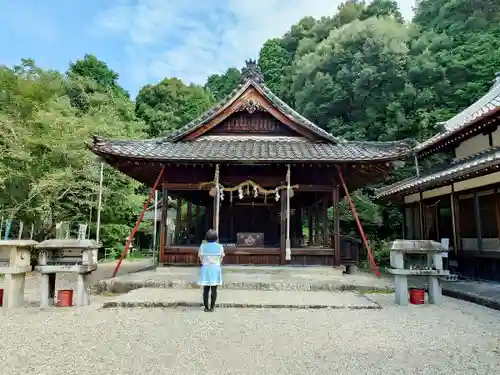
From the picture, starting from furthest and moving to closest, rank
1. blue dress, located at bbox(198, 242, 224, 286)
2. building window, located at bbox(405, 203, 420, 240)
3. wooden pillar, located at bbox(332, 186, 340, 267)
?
building window, located at bbox(405, 203, 420, 240) → wooden pillar, located at bbox(332, 186, 340, 267) → blue dress, located at bbox(198, 242, 224, 286)

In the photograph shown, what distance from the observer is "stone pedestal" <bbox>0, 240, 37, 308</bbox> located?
7156 mm

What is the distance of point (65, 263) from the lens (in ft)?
24.8

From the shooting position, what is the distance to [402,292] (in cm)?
759

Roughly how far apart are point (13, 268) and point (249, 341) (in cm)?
522

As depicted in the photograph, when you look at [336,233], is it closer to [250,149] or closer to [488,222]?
[250,149]

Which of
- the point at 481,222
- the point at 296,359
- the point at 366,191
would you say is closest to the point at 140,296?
the point at 296,359

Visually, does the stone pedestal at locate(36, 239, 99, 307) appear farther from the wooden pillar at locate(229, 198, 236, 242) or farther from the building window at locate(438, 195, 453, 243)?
the building window at locate(438, 195, 453, 243)

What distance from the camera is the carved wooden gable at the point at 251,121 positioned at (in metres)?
13.2

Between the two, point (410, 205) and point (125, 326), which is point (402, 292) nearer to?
point (125, 326)

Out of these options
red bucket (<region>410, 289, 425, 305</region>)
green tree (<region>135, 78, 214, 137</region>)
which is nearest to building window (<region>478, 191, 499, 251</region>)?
red bucket (<region>410, 289, 425, 305</region>)

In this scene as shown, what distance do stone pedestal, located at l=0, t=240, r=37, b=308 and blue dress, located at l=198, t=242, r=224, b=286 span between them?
3.73 metres

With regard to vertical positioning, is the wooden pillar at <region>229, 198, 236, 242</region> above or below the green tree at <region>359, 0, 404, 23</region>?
below

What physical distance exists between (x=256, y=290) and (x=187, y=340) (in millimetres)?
4491

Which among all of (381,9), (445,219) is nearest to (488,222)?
(445,219)
